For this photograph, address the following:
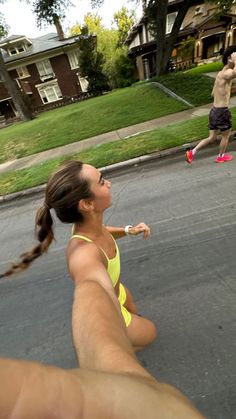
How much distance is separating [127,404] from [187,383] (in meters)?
1.59

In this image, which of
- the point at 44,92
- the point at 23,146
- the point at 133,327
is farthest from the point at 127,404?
the point at 44,92

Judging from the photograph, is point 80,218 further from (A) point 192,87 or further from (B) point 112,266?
(A) point 192,87

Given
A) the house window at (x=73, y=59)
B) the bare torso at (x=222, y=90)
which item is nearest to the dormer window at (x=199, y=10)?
the house window at (x=73, y=59)

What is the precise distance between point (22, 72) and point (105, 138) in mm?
29608

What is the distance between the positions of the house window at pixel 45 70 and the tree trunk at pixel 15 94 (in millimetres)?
10308

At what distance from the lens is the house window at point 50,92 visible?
1281 inches

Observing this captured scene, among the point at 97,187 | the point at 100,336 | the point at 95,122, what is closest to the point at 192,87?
the point at 95,122

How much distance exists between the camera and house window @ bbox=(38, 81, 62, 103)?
107 feet

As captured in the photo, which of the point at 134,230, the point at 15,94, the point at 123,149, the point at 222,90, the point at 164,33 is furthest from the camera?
the point at 15,94

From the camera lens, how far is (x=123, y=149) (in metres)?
6.96

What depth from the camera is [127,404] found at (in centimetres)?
60

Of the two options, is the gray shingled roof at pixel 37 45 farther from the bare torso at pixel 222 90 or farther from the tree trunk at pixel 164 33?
the bare torso at pixel 222 90

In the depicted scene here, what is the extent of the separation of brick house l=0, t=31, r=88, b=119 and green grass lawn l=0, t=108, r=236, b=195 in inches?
1010

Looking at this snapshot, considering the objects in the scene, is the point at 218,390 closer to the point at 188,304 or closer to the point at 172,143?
the point at 188,304
